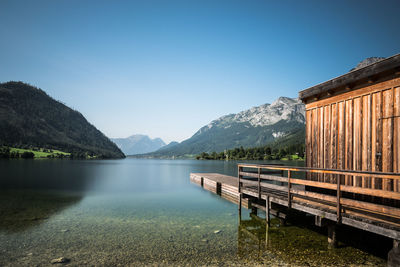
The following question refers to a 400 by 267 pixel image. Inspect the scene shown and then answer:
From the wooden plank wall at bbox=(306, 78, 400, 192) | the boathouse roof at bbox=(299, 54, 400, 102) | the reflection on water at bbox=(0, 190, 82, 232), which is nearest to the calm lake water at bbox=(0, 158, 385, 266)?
the reflection on water at bbox=(0, 190, 82, 232)

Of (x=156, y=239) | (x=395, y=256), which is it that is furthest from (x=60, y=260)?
(x=395, y=256)

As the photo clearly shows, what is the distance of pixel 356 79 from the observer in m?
9.42

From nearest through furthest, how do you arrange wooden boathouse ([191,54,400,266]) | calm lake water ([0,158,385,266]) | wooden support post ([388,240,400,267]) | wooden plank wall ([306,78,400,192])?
wooden support post ([388,240,400,267])
wooden boathouse ([191,54,400,266])
wooden plank wall ([306,78,400,192])
calm lake water ([0,158,385,266])

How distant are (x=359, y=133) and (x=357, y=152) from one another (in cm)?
71

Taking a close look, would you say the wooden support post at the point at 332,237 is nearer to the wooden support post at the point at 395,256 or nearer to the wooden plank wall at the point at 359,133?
the wooden plank wall at the point at 359,133

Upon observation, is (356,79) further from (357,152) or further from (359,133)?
(357,152)

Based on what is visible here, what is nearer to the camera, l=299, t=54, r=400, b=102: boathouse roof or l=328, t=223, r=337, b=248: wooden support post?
l=299, t=54, r=400, b=102: boathouse roof

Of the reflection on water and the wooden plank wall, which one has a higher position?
the wooden plank wall

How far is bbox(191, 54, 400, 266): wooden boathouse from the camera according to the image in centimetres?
721

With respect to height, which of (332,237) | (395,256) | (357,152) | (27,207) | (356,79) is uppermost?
(356,79)

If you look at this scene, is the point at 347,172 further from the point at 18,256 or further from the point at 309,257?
the point at 18,256

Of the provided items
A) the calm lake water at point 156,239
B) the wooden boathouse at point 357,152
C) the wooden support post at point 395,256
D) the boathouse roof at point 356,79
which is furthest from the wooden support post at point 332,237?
the boathouse roof at point 356,79

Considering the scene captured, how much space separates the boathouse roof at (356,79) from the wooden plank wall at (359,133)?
245 mm

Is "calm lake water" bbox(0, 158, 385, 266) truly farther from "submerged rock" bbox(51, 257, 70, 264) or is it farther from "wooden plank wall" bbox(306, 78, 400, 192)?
"wooden plank wall" bbox(306, 78, 400, 192)
